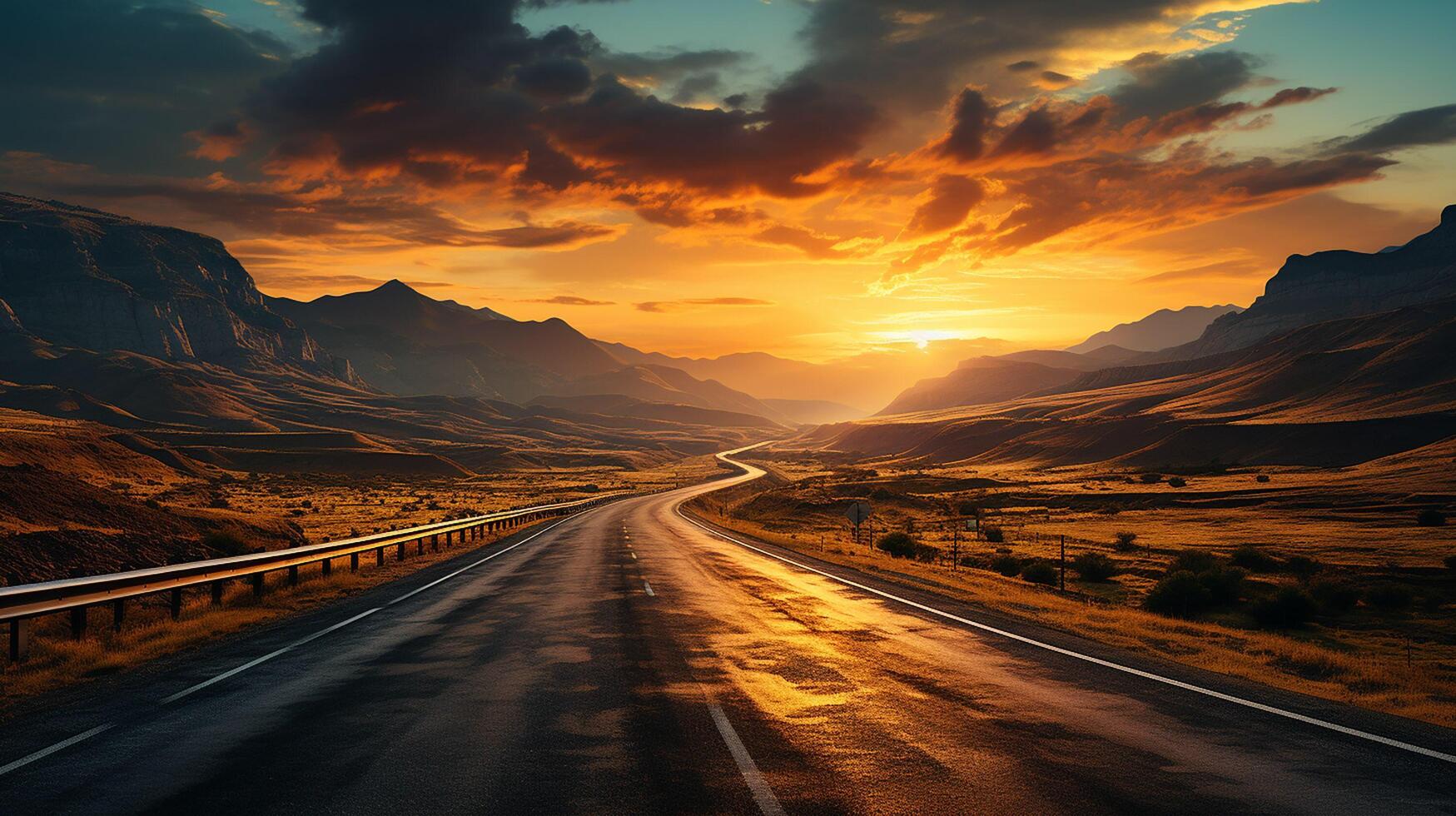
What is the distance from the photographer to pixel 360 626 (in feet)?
45.0

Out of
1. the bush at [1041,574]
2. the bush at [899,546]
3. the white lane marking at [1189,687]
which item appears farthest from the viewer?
the bush at [899,546]

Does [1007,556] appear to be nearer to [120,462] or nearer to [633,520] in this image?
[633,520]

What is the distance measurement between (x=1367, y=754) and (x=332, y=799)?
27.3 feet

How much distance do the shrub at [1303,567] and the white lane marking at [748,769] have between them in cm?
3247

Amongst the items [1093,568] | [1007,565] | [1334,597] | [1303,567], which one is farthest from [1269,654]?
[1303,567]

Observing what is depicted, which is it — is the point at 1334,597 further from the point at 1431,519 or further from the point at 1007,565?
the point at 1431,519

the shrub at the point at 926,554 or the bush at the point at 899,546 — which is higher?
the bush at the point at 899,546

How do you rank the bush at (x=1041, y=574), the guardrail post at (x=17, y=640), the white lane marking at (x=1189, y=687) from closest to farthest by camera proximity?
the white lane marking at (x=1189, y=687) < the guardrail post at (x=17, y=640) < the bush at (x=1041, y=574)

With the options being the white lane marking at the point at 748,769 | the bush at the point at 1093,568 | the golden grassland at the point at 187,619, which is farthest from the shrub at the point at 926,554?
the white lane marking at the point at 748,769

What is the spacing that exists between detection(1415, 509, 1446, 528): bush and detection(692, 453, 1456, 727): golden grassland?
1.11 m

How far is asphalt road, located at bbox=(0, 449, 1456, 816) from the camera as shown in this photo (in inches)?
230

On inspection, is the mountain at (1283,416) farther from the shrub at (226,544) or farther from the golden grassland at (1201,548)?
the shrub at (226,544)

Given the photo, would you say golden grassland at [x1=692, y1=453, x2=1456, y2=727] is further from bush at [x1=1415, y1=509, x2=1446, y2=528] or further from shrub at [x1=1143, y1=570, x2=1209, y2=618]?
bush at [x1=1415, y1=509, x2=1446, y2=528]

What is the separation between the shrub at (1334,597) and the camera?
2498 cm
